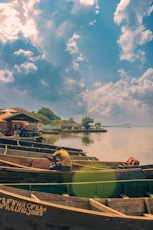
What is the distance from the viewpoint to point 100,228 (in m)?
5.95

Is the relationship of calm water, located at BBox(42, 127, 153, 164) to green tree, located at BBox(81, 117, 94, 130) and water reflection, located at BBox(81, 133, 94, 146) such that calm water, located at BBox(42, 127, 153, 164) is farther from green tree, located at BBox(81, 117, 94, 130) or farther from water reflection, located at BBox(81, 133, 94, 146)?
green tree, located at BBox(81, 117, 94, 130)

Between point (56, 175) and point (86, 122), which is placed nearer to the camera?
point (56, 175)

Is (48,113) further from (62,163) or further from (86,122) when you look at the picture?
(62,163)

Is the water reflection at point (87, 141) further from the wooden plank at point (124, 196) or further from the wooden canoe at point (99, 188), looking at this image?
the wooden plank at point (124, 196)

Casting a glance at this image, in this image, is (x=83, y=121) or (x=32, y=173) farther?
(x=83, y=121)

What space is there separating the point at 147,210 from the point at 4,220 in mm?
4470

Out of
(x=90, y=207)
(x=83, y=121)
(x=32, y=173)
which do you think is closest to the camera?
(x=90, y=207)

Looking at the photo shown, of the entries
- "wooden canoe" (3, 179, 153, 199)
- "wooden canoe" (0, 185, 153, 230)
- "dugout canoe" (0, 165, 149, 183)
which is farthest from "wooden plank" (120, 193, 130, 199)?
"wooden canoe" (0, 185, 153, 230)

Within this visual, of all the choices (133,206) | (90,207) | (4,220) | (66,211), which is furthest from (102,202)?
(4,220)

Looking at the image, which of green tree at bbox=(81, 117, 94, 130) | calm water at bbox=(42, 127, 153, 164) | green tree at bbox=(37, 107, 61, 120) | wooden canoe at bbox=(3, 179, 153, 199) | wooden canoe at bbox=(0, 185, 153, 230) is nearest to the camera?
wooden canoe at bbox=(0, 185, 153, 230)

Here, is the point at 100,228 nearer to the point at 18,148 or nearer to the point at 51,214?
the point at 51,214

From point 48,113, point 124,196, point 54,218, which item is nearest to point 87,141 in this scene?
point 124,196

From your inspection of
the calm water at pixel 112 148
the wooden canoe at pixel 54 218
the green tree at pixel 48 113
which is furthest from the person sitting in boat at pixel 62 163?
the green tree at pixel 48 113

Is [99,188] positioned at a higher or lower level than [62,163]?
lower
